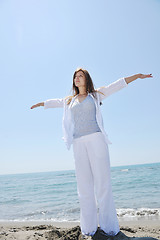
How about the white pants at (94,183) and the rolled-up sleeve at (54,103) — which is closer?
the white pants at (94,183)

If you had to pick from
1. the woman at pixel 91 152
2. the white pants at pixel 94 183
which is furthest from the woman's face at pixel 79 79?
the white pants at pixel 94 183

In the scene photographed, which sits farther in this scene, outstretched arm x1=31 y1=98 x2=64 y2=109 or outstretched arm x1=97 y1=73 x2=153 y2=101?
outstretched arm x1=31 y1=98 x2=64 y2=109

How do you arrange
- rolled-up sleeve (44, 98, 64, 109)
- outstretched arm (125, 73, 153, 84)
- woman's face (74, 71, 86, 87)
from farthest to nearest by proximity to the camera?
rolled-up sleeve (44, 98, 64, 109) < woman's face (74, 71, 86, 87) < outstretched arm (125, 73, 153, 84)

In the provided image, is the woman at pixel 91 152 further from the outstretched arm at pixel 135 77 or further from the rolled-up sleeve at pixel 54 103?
the rolled-up sleeve at pixel 54 103

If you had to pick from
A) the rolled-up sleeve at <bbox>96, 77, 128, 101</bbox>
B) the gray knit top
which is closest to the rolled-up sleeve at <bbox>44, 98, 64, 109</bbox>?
the gray knit top

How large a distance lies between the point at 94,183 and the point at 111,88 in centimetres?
142

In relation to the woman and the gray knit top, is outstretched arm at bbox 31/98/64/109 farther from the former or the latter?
the gray knit top

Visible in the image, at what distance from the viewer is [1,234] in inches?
127

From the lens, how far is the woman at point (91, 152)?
9.21ft

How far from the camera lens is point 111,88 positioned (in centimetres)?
312

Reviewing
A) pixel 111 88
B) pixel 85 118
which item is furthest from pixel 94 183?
pixel 111 88

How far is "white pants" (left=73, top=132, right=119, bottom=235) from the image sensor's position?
279cm

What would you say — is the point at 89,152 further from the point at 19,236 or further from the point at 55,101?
the point at 19,236

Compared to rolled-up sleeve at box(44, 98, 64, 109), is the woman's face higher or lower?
higher
